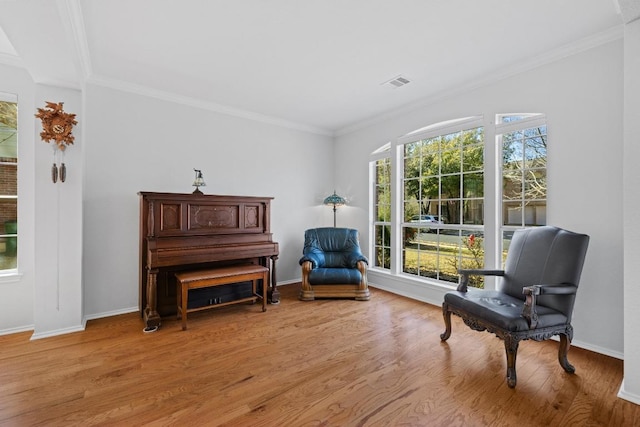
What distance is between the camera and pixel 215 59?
9.23 feet

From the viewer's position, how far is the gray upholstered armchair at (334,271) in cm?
388

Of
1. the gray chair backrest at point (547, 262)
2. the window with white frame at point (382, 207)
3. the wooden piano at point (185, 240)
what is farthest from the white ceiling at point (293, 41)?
the gray chair backrest at point (547, 262)

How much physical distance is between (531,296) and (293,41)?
2.85m

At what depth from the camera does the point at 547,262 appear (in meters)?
2.35

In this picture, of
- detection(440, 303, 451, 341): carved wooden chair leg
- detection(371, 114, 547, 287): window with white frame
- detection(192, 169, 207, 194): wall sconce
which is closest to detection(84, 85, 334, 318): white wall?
detection(192, 169, 207, 194): wall sconce

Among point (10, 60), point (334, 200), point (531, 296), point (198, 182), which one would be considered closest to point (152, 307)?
point (198, 182)

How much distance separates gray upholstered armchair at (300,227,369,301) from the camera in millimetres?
3883

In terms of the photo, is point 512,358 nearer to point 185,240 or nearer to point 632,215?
point 632,215

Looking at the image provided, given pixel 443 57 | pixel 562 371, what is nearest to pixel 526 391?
pixel 562 371

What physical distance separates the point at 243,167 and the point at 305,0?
8.71ft

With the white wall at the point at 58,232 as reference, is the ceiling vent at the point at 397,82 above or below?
above

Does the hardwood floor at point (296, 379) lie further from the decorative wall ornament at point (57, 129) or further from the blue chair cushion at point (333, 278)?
the decorative wall ornament at point (57, 129)

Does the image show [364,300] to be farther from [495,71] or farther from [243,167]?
[495,71]

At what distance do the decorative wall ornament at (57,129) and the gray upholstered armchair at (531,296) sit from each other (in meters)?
3.99
